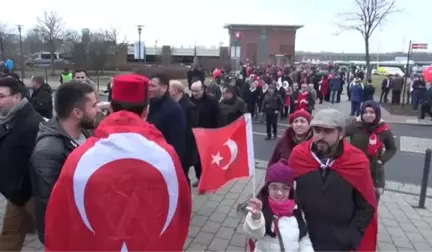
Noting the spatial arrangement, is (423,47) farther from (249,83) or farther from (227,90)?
(227,90)

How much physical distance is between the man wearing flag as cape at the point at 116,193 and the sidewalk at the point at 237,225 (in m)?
2.95

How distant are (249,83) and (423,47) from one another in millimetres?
10469

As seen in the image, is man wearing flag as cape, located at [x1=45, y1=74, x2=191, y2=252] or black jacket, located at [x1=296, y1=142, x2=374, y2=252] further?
black jacket, located at [x1=296, y1=142, x2=374, y2=252]

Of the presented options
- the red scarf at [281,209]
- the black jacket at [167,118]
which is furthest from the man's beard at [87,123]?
the black jacket at [167,118]

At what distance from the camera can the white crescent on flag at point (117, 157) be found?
6.48 ft

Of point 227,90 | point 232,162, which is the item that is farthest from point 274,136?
point 232,162

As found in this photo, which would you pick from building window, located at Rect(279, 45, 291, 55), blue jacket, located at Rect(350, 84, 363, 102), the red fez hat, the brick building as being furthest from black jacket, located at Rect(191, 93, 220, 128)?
building window, located at Rect(279, 45, 291, 55)

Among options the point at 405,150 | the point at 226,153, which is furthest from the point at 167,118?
the point at 405,150

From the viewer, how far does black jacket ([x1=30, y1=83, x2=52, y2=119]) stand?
9.63 metres

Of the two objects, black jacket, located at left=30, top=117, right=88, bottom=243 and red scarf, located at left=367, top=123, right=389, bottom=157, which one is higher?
black jacket, located at left=30, top=117, right=88, bottom=243

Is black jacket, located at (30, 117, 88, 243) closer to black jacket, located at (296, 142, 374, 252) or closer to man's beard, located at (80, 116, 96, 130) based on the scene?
man's beard, located at (80, 116, 96, 130)

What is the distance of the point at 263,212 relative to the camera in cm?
296

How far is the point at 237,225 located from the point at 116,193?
3918mm

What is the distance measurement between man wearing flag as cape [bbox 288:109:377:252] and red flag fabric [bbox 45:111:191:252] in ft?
4.18
